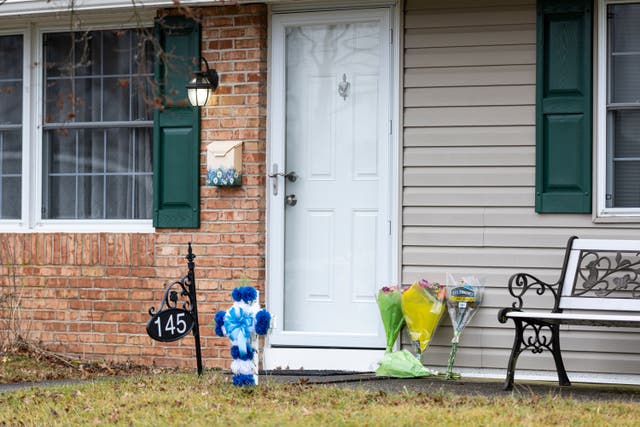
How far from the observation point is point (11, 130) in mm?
10094

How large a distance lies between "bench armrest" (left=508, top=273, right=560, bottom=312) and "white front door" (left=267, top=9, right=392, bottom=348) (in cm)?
100

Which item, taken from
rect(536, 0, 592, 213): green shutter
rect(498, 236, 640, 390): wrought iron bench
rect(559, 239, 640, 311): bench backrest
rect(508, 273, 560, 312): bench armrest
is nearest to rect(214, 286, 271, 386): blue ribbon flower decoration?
rect(498, 236, 640, 390): wrought iron bench

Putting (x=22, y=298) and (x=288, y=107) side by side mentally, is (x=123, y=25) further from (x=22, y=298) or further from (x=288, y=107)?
(x=22, y=298)

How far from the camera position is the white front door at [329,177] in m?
9.02

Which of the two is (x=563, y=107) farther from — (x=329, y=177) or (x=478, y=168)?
(x=329, y=177)

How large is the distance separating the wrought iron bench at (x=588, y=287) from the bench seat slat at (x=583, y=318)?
150 millimetres

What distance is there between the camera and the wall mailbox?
29.9ft

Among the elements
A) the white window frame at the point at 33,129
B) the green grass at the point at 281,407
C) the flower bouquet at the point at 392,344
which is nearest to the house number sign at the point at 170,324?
the green grass at the point at 281,407

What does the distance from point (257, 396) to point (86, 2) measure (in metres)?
3.84

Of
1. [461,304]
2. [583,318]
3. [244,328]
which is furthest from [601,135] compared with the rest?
[244,328]

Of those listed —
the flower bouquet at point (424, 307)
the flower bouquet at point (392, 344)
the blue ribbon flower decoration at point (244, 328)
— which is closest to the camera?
the blue ribbon flower decoration at point (244, 328)

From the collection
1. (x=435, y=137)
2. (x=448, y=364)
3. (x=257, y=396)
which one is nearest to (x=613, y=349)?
(x=448, y=364)

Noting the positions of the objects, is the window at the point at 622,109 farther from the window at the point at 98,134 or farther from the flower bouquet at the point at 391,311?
the window at the point at 98,134

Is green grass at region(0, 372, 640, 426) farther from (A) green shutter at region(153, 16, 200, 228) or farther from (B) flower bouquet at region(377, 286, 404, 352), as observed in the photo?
(A) green shutter at region(153, 16, 200, 228)
